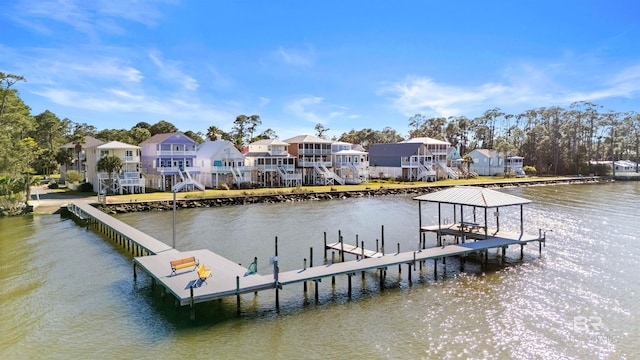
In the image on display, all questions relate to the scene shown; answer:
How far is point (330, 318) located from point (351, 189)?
167 ft

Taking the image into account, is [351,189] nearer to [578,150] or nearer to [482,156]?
[482,156]

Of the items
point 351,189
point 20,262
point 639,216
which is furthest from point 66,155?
point 639,216

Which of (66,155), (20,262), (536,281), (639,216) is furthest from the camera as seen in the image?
(66,155)

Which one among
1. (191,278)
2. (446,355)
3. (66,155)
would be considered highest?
(66,155)

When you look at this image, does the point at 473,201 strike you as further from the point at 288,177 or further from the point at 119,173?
the point at 119,173

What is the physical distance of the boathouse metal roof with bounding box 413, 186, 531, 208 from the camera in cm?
2812

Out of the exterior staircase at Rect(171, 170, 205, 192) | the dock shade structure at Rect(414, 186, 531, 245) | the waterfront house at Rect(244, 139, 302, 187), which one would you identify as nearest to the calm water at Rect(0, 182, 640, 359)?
the dock shade structure at Rect(414, 186, 531, 245)

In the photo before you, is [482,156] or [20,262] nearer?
[20,262]

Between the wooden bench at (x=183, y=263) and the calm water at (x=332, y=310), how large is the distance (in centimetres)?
147

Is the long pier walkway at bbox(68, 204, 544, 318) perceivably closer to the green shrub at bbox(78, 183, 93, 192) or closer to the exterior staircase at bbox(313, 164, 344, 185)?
the green shrub at bbox(78, 183, 93, 192)

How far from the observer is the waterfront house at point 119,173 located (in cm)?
5681

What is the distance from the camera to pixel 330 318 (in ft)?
59.7

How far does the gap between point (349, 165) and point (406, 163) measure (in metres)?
12.8

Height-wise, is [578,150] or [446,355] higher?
[578,150]
